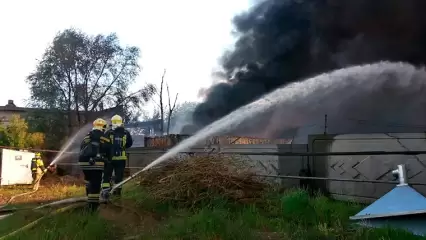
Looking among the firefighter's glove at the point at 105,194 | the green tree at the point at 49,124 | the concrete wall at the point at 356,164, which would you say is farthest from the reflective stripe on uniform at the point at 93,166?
the green tree at the point at 49,124

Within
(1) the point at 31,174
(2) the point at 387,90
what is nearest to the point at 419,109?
(2) the point at 387,90

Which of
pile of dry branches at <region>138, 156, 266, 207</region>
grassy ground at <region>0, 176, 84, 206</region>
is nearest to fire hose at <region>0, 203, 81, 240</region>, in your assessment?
pile of dry branches at <region>138, 156, 266, 207</region>

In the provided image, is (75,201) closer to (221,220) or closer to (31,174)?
(221,220)

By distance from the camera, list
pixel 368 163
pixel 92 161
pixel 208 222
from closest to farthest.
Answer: pixel 208 222, pixel 92 161, pixel 368 163

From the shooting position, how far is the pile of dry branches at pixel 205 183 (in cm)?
565

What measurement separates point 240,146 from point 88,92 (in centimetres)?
1825

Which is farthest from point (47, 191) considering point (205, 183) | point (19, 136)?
point (19, 136)

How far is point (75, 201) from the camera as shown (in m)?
5.68

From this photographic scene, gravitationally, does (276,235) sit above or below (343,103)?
below

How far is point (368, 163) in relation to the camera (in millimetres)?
6785

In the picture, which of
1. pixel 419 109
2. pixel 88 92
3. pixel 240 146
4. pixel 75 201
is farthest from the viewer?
pixel 88 92

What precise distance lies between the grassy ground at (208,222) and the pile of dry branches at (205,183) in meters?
0.12

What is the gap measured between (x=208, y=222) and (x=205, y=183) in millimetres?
1454

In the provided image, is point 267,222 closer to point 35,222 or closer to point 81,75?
point 35,222
